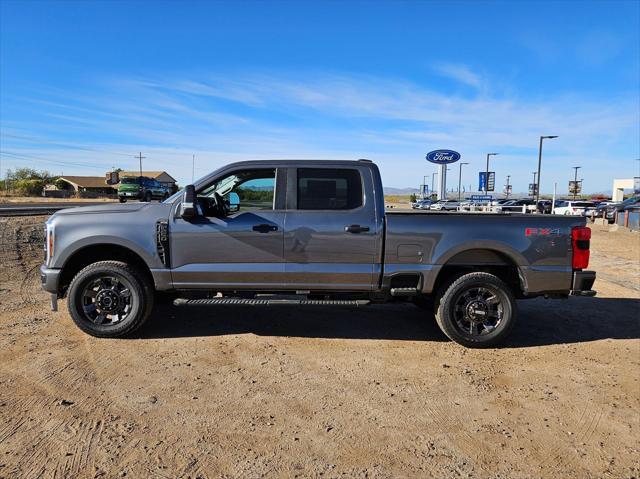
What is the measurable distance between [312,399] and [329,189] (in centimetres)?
234

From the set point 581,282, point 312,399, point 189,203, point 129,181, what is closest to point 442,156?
point 129,181

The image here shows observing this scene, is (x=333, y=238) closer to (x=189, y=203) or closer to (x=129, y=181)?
(x=189, y=203)

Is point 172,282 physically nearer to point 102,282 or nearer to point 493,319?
point 102,282

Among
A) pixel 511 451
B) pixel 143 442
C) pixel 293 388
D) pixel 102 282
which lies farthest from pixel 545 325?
pixel 102 282

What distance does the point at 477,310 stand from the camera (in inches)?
200

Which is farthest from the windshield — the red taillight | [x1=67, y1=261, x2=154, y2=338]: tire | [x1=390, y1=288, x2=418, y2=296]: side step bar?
the red taillight

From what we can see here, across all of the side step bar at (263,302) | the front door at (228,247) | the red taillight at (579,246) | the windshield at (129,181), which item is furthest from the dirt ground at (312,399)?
the windshield at (129,181)

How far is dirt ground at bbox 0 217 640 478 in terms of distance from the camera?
2922mm

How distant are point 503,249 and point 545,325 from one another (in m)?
1.67

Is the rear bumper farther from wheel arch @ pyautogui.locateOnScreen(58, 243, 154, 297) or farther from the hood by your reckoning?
the hood

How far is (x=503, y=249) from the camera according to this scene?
503 centimetres

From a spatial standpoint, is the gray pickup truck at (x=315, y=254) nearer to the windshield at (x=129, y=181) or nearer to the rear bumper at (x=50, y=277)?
the rear bumper at (x=50, y=277)

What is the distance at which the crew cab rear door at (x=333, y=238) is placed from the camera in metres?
5.02

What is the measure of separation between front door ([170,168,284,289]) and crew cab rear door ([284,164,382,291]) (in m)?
0.16
